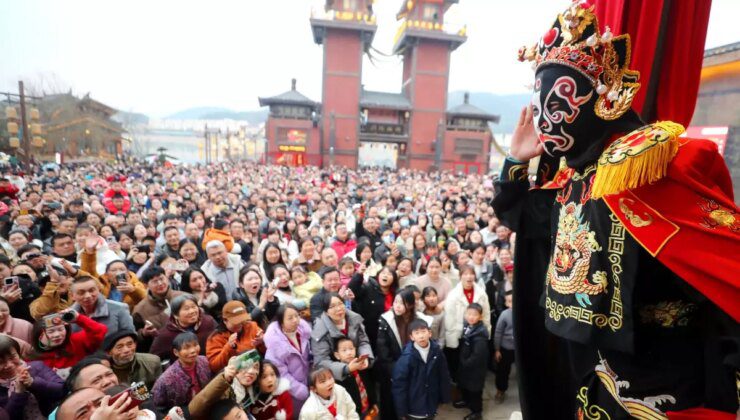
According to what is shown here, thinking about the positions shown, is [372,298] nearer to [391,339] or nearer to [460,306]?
[391,339]

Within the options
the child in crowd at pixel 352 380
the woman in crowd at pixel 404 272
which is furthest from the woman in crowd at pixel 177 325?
the woman in crowd at pixel 404 272

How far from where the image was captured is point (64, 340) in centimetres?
302

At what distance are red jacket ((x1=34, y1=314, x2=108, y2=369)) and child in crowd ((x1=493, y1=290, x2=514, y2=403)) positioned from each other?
3918mm

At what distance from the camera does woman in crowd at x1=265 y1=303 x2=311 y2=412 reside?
3.31m

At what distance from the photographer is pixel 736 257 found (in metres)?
1.12

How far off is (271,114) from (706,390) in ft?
110

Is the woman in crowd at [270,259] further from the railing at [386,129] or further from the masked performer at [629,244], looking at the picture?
the railing at [386,129]

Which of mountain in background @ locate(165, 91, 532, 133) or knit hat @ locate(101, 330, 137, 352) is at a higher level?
mountain in background @ locate(165, 91, 532, 133)

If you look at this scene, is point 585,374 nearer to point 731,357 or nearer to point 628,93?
point 731,357

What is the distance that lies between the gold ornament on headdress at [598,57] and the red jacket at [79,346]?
12.3 ft

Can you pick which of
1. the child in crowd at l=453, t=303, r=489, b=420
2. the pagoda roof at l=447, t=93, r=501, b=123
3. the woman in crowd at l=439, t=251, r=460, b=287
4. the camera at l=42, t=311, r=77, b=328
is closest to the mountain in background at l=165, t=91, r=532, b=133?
the pagoda roof at l=447, t=93, r=501, b=123

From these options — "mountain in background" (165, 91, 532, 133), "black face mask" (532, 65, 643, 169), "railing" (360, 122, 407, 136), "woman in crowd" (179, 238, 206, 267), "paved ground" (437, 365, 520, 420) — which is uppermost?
"mountain in background" (165, 91, 532, 133)

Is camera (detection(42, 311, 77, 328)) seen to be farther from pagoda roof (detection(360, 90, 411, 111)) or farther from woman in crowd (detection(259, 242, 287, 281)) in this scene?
pagoda roof (detection(360, 90, 411, 111))

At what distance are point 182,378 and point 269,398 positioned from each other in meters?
0.68
